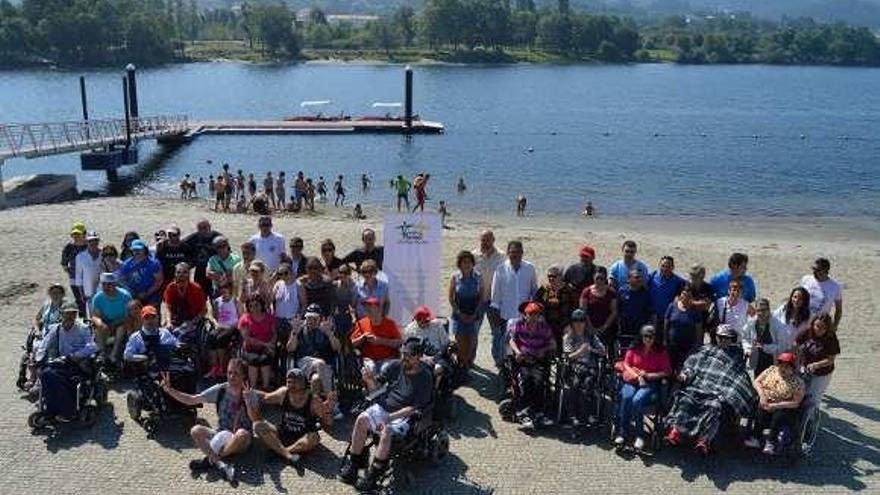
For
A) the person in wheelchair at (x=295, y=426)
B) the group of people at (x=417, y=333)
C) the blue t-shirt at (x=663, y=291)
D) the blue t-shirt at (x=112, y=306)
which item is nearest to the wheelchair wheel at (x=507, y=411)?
the group of people at (x=417, y=333)

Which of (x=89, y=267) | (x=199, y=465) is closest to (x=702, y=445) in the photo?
(x=199, y=465)

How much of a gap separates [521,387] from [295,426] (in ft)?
8.22

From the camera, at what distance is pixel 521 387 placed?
9.27 metres

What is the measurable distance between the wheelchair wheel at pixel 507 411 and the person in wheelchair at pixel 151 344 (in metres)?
3.73

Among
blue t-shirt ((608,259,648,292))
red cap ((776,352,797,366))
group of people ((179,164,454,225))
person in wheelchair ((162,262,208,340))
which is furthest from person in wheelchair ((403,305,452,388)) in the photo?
group of people ((179,164,454,225))

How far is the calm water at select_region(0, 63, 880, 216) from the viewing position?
37.3 m

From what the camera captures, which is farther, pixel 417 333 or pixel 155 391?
pixel 417 333

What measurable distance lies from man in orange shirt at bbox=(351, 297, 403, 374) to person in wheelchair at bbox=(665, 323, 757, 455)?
3045mm

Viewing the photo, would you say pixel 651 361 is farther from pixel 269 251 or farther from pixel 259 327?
pixel 269 251

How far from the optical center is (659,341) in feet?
30.8

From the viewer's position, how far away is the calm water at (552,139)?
37.3 metres

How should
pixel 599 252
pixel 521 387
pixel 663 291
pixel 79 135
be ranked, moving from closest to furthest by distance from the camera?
pixel 521 387 → pixel 663 291 → pixel 599 252 → pixel 79 135

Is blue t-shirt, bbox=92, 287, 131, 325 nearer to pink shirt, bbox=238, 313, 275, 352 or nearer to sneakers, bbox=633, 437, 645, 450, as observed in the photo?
pink shirt, bbox=238, 313, 275, 352

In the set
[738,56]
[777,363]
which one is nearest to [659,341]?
[777,363]
